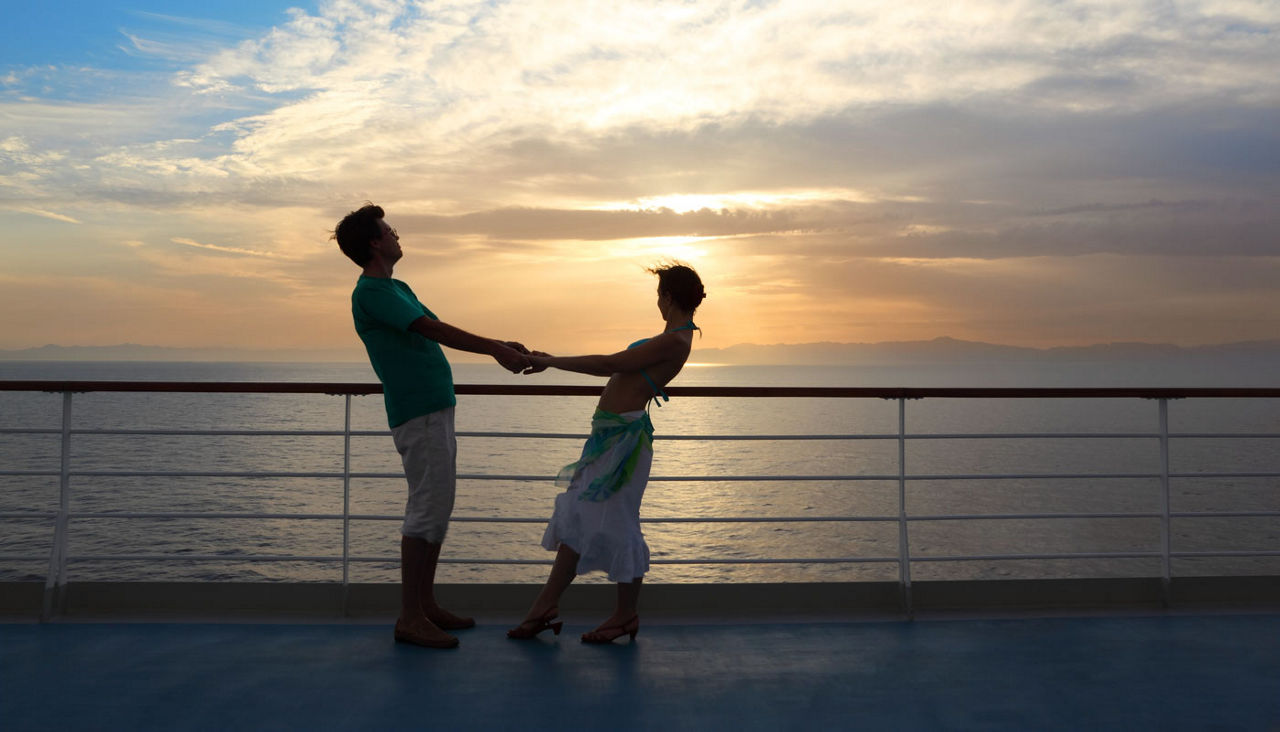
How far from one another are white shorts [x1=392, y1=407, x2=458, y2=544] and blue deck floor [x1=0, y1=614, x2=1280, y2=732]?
1.23 feet

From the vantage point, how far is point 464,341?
8.33 ft

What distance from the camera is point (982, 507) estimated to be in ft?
90.0

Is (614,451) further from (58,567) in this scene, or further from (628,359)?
(58,567)

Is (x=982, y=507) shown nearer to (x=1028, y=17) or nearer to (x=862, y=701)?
(x=1028, y=17)

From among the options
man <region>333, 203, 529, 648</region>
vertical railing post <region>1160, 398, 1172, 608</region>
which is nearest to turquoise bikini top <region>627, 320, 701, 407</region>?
man <region>333, 203, 529, 648</region>

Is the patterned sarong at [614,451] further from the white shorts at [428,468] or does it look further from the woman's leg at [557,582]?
the white shorts at [428,468]

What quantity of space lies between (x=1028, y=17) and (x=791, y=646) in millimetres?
7836

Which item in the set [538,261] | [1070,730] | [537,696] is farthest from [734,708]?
[538,261]

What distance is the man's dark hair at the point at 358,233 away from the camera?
257 centimetres

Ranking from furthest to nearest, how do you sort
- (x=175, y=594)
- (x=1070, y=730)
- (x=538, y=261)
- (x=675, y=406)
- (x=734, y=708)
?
(x=675, y=406)
(x=538, y=261)
(x=175, y=594)
(x=734, y=708)
(x=1070, y=730)

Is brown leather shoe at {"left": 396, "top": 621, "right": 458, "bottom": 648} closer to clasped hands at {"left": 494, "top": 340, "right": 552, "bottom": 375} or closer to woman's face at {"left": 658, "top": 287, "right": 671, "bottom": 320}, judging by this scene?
clasped hands at {"left": 494, "top": 340, "right": 552, "bottom": 375}

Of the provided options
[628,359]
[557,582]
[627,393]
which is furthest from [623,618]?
[628,359]

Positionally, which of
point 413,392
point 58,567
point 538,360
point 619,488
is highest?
point 538,360

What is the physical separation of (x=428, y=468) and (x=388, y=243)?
691mm
